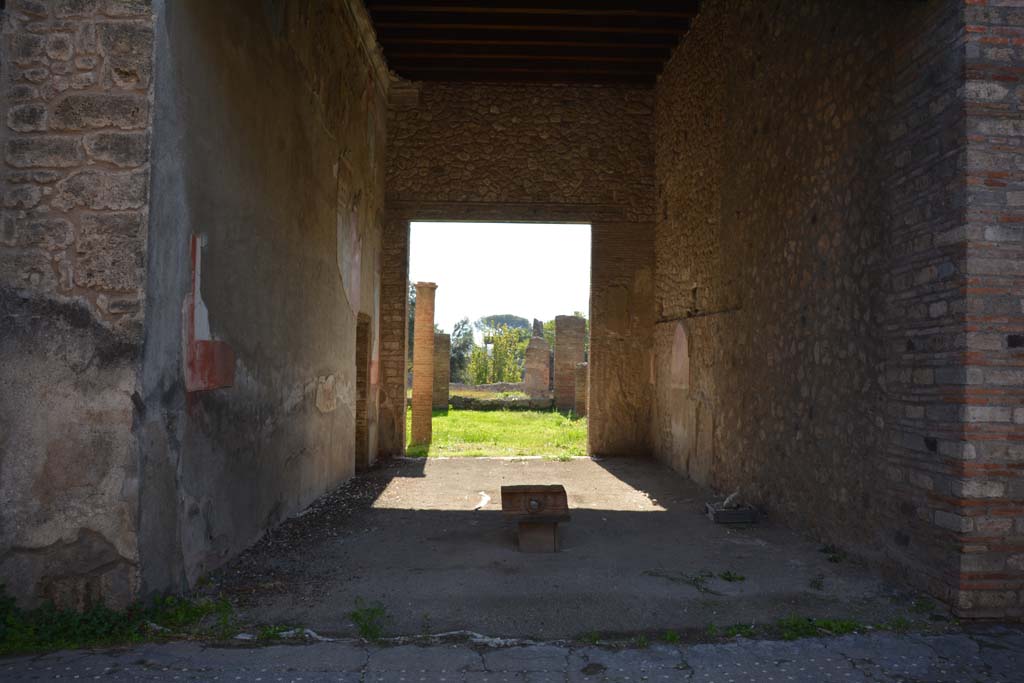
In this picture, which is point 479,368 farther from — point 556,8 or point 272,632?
point 272,632

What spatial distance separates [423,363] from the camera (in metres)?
12.7

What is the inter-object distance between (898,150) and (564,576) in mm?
2985

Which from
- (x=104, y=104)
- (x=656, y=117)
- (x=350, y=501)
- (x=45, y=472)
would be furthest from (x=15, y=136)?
(x=656, y=117)

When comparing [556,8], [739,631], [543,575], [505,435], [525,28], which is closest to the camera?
[739,631]

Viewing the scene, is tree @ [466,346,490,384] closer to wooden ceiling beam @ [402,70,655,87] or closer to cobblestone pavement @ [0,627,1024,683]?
wooden ceiling beam @ [402,70,655,87]

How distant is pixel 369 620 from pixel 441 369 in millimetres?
14497

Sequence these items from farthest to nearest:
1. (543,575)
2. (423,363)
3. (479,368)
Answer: (479,368) → (423,363) → (543,575)

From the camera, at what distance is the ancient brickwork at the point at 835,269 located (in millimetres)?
3693

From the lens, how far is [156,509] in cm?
344

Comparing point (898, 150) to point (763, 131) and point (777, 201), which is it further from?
point (763, 131)

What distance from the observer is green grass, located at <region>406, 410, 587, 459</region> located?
1034 centimetres

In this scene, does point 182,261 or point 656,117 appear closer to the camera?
point 182,261

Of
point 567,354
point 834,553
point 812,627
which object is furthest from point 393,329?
point 567,354

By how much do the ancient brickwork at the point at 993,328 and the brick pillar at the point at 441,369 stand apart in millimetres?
14675
